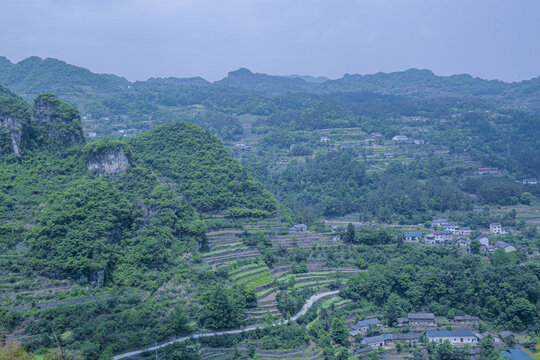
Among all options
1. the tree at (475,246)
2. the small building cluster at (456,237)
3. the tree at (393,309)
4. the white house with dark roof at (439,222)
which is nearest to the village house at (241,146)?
the white house with dark roof at (439,222)

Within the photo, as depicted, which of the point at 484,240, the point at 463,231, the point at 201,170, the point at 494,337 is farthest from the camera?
the point at 463,231

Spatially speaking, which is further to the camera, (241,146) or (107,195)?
(241,146)

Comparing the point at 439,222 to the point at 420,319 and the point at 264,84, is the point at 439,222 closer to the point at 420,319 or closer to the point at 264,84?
the point at 420,319

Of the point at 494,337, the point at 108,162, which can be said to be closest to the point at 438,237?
the point at 494,337

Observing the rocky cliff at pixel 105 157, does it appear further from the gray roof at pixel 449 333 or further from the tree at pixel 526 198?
the tree at pixel 526 198

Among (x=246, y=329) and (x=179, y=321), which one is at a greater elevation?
(x=179, y=321)

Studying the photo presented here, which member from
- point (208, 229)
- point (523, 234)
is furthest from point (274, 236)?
point (523, 234)
